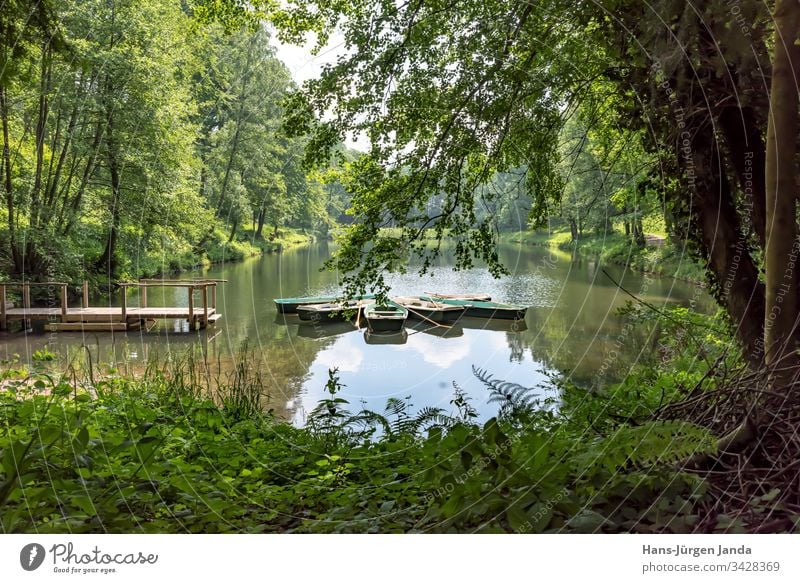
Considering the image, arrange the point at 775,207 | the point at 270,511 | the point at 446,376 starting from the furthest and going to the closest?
1. the point at 446,376
2. the point at 775,207
3. the point at 270,511

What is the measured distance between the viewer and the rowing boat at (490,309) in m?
9.33

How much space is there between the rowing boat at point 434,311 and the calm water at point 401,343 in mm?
262

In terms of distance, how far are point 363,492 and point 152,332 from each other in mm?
7975

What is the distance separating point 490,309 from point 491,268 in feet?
21.9

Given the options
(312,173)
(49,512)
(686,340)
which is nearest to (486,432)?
(49,512)

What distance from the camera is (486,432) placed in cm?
127

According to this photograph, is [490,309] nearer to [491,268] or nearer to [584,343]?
[584,343]

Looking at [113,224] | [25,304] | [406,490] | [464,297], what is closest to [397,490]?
[406,490]

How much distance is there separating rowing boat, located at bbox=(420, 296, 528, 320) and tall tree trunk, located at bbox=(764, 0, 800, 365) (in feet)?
24.2

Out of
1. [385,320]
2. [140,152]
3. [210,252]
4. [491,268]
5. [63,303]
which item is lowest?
[385,320]

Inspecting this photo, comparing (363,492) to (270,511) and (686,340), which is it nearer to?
(270,511)

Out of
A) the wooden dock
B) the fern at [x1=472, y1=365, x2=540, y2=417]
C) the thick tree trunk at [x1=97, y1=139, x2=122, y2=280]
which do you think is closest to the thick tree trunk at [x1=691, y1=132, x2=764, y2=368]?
the fern at [x1=472, y1=365, x2=540, y2=417]

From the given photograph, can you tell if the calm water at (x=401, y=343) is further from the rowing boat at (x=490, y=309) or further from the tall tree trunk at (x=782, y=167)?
the tall tree trunk at (x=782, y=167)

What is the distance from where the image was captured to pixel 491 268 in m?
3.24
